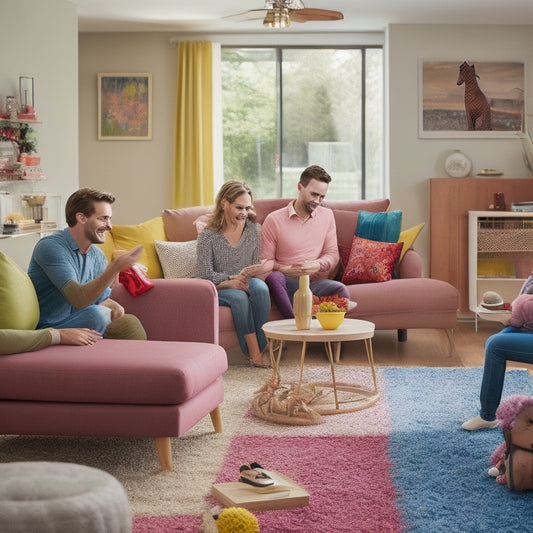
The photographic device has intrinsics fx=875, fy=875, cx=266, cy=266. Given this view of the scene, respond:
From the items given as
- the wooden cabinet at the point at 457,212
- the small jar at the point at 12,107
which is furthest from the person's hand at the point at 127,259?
the wooden cabinet at the point at 457,212

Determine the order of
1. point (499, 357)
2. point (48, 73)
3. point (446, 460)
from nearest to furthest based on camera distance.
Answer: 1. point (446, 460)
2. point (499, 357)
3. point (48, 73)

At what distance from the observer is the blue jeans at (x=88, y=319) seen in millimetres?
3643

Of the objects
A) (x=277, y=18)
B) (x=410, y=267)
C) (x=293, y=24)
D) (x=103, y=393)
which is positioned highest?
(x=293, y=24)

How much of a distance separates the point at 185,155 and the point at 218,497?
5.52m

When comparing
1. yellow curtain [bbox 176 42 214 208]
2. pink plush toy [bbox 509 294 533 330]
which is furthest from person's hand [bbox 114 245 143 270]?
yellow curtain [bbox 176 42 214 208]

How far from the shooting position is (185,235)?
5875 millimetres

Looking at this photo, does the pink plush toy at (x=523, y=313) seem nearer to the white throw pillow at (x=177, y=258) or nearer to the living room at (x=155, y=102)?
the white throw pillow at (x=177, y=258)

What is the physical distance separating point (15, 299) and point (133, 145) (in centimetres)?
492

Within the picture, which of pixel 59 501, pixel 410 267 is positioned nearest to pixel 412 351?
pixel 410 267

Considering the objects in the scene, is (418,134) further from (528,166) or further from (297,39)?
(297,39)

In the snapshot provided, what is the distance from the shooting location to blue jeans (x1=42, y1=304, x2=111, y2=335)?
12.0 ft

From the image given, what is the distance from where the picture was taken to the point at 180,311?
13.0 ft

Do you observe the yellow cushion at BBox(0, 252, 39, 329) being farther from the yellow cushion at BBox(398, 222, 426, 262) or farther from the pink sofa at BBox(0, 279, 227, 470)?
the yellow cushion at BBox(398, 222, 426, 262)

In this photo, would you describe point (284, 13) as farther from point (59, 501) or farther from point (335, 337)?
point (59, 501)
